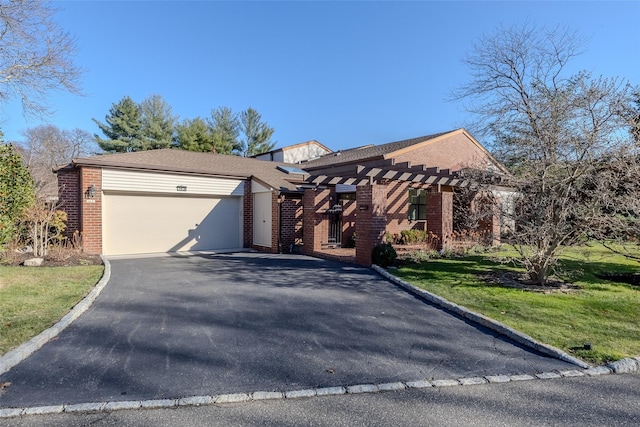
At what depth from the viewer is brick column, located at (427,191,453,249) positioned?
42.7ft

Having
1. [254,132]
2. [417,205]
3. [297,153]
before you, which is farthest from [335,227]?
[254,132]

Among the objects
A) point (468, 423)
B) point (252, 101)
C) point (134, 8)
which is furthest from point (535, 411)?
point (252, 101)

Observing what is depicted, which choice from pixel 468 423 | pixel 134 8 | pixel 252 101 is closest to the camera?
pixel 468 423

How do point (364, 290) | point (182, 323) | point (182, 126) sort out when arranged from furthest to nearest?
point (182, 126) < point (364, 290) < point (182, 323)

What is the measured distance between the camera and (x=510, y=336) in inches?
194

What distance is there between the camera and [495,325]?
17.1ft

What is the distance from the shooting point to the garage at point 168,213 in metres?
12.6

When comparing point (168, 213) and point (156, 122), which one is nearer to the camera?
point (168, 213)

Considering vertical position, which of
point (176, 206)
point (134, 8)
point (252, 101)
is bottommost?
point (176, 206)

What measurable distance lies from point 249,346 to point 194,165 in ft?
38.0

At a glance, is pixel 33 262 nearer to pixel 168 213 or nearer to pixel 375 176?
pixel 168 213

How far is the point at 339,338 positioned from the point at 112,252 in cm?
1078

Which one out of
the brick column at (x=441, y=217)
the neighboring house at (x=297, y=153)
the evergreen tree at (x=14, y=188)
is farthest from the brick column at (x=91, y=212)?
the neighboring house at (x=297, y=153)

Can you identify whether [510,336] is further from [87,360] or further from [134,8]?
[134,8]
